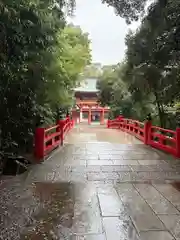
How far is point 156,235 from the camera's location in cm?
327

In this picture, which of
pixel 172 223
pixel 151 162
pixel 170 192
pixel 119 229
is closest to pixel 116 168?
pixel 151 162

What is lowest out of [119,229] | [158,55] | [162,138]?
[119,229]

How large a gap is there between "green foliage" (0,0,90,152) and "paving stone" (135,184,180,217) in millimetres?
3162

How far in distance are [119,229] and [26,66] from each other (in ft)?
14.1

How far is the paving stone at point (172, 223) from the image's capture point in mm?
3330

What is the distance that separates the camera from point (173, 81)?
8.44 m

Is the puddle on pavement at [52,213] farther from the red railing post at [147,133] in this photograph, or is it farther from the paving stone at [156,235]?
the red railing post at [147,133]

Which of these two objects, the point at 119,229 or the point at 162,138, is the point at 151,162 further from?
the point at 119,229

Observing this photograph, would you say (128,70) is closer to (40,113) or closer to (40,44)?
(40,113)

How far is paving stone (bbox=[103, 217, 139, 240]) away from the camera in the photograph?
3242mm

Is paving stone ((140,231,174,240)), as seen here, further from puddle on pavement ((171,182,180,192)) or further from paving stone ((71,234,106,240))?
puddle on pavement ((171,182,180,192))

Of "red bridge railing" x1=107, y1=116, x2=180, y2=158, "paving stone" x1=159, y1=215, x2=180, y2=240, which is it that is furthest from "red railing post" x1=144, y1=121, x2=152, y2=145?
"paving stone" x1=159, y1=215, x2=180, y2=240

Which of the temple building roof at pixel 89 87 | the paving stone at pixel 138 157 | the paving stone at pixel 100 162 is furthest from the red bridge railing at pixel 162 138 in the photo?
the temple building roof at pixel 89 87

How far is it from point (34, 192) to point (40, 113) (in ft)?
12.5
